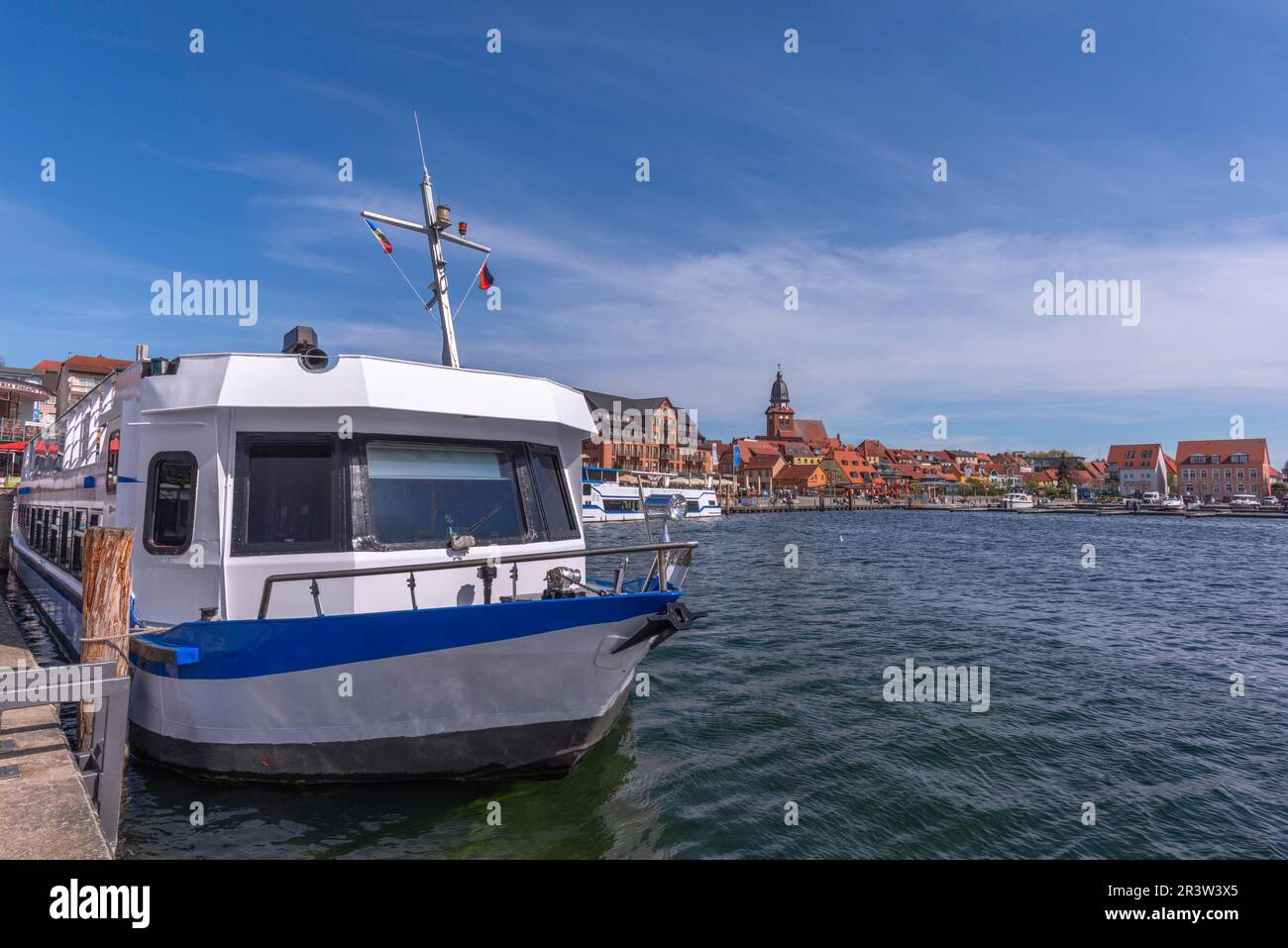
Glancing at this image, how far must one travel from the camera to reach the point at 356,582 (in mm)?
6473

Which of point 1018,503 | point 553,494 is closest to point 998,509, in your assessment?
point 1018,503

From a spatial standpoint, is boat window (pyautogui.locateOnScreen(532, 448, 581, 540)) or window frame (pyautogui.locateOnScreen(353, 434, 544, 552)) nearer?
window frame (pyautogui.locateOnScreen(353, 434, 544, 552))

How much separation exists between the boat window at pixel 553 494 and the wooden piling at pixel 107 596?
13.6 feet

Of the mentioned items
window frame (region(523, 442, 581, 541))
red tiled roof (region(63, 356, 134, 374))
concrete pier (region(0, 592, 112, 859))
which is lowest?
concrete pier (region(0, 592, 112, 859))

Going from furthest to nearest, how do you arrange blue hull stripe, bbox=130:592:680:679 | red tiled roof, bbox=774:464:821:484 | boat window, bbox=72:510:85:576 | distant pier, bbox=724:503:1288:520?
red tiled roof, bbox=774:464:821:484, distant pier, bbox=724:503:1288:520, boat window, bbox=72:510:85:576, blue hull stripe, bbox=130:592:680:679

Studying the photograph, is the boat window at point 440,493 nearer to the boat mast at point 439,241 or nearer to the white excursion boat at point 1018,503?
the boat mast at point 439,241

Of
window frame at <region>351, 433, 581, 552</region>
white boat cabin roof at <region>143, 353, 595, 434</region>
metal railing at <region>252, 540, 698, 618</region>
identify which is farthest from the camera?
window frame at <region>351, 433, 581, 552</region>

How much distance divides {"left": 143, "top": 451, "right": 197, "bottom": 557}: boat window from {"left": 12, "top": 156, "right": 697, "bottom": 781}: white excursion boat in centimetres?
A: 2

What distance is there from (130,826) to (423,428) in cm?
461

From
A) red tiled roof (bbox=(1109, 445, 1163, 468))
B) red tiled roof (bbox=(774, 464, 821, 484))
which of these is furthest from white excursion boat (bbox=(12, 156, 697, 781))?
red tiled roof (bbox=(1109, 445, 1163, 468))

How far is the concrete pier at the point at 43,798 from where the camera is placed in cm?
444

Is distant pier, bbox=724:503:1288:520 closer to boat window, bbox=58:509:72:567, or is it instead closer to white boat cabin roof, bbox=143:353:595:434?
boat window, bbox=58:509:72:567

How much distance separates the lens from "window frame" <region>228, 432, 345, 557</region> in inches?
253

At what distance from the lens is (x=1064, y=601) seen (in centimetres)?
2048
